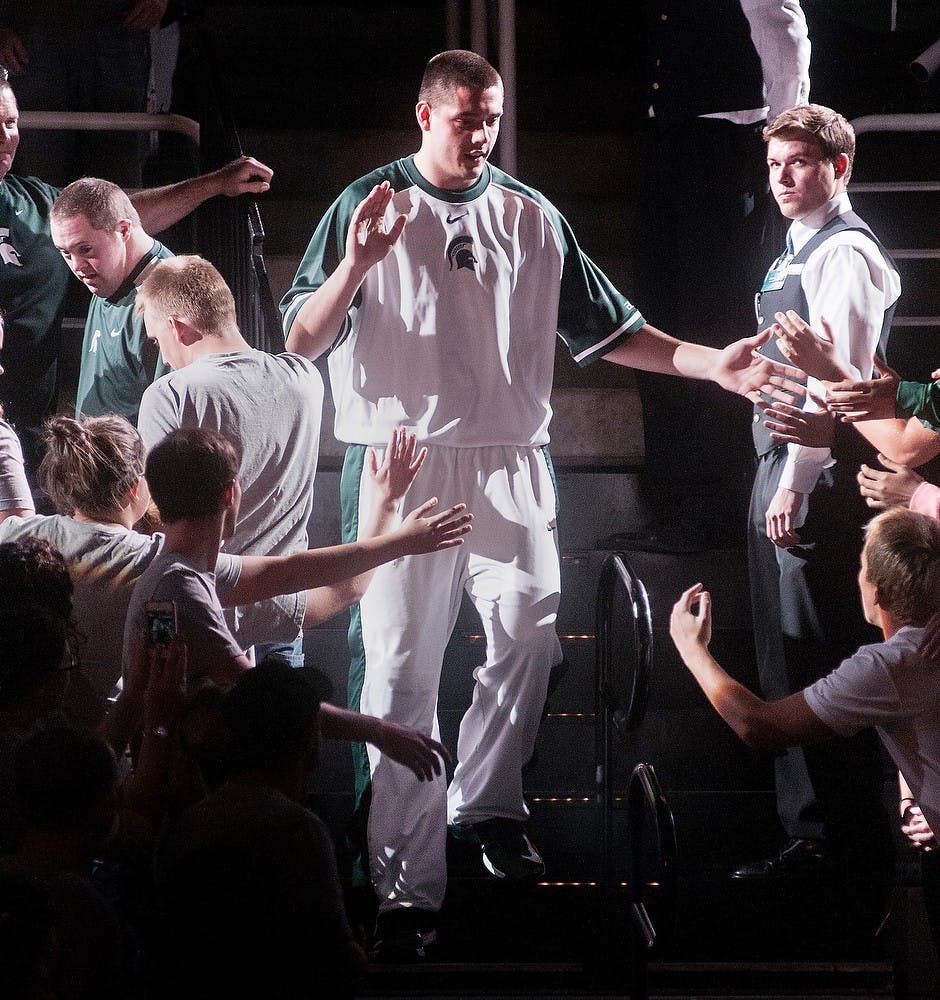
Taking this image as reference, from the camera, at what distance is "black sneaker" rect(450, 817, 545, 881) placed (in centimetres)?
338

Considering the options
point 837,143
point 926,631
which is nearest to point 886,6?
point 837,143

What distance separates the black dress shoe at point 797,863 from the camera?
3533mm

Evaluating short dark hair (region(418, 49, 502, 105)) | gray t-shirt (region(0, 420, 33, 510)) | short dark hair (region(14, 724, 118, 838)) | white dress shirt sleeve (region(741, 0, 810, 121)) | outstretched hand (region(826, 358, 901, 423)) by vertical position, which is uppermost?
white dress shirt sleeve (region(741, 0, 810, 121))

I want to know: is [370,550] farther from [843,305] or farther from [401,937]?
[843,305]

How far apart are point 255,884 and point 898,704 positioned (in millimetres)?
1730

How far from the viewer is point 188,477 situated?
300cm

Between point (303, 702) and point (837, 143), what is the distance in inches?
88.7

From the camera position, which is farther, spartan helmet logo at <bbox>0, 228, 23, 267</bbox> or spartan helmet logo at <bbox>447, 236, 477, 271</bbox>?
spartan helmet logo at <bbox>0, 228, 23, 267</bbox>

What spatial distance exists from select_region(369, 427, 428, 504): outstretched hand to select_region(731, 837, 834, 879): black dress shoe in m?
1.37

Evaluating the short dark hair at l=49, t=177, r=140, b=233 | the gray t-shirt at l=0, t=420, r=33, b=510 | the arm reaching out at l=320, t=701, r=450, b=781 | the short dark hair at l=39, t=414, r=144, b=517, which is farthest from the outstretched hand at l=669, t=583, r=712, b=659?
the short dark hair at l=49, t=177, r=140, b=233

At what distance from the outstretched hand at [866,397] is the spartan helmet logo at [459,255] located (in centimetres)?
101

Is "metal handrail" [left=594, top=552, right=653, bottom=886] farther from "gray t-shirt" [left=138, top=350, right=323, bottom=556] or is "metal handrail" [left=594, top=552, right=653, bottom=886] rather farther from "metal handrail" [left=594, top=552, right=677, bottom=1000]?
"gray t-shirt" [left=138, top=350, right=323, bottom=556]

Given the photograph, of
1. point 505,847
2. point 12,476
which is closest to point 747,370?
point 505,847

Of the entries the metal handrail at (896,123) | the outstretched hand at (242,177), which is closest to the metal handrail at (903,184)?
the metal handrail at (896,123)
